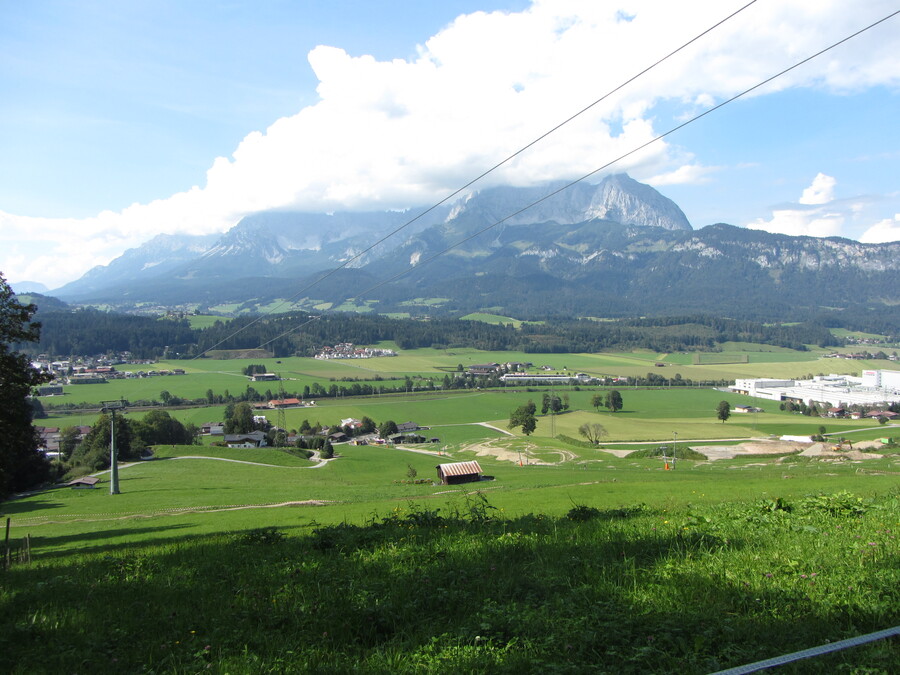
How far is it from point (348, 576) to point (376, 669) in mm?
2102

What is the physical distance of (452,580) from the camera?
596cm

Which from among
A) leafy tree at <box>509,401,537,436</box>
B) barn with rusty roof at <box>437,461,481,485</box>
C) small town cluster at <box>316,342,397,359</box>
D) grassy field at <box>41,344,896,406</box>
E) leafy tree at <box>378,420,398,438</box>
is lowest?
leafy tree at <box>378,420,398,438</box>

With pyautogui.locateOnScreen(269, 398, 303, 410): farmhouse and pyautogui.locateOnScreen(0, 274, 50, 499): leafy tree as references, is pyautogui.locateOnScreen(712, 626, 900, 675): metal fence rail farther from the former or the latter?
pyautogui.locateOnScreen(269, 398, 303, 410): farmhouse

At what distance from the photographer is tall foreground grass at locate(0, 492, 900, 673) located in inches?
172

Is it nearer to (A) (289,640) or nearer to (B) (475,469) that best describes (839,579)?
(A) (289,640)

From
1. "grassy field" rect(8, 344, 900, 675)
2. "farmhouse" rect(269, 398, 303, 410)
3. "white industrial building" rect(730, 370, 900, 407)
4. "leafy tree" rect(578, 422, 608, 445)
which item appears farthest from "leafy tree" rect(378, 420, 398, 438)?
"white industrial building" rect(730, 370, 900, 407)

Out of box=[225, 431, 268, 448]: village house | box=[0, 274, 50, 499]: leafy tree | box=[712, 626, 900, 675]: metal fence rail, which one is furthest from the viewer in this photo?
box=[225, 431, 268, 448]: village house

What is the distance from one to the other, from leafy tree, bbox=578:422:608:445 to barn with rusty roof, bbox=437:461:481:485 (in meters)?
35.5

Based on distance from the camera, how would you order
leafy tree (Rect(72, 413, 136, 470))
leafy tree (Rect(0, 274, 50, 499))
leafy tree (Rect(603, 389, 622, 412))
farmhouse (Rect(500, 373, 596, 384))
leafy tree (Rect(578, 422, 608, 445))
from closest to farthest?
leafy tree (Rect(0, 274, 50, 499))
leafy tree (Rect(72, 413, 136, 470))
leafy tree (Rect(578, 422, 608, 445))
leafy tree (Rect(603, 389, 622, 412))
farmhouse (Rect(500, 373, 596, 384))

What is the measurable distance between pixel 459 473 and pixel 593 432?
39.8m

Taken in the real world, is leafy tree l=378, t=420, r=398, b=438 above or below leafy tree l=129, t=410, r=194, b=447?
below

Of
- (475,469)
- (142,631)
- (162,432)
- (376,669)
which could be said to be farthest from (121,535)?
(162,432)

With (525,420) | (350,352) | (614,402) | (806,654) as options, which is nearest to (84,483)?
(806,654)

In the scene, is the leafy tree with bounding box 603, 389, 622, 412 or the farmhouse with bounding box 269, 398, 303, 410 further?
the farmhouse with bounding box 269, 398, 303, 410
